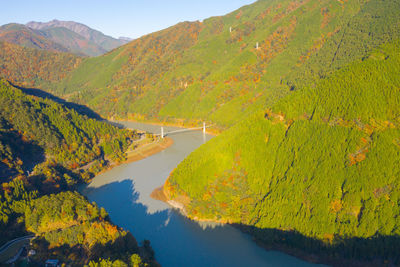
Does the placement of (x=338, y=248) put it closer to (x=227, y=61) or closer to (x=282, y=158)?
(x=282, y=158)

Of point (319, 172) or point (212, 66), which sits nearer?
point (319, 172)

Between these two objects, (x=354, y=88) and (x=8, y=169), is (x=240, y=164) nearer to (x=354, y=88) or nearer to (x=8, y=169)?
(x=354, y=88)

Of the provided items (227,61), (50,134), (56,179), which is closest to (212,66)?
(227,61)

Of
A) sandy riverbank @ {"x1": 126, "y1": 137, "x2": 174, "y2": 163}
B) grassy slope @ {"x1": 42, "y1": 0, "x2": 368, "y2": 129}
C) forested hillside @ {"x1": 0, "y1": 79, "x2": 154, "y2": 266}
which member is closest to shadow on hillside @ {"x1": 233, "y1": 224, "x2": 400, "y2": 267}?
forested hillside @ {"x1": 0, "y1": 79, "x2": 154, "y2": 266}

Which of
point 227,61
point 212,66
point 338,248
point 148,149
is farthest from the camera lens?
point 212,66

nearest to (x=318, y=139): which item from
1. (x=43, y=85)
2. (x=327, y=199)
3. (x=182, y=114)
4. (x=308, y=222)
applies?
(x=327, y=199)

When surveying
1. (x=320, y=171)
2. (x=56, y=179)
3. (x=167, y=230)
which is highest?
(x=320, y=171)

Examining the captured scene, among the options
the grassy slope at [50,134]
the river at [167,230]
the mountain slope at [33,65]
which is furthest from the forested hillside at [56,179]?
the mountain slope at [33,65]

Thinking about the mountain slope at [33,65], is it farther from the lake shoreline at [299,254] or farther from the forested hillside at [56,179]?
the lake shoreline at [299,254]
